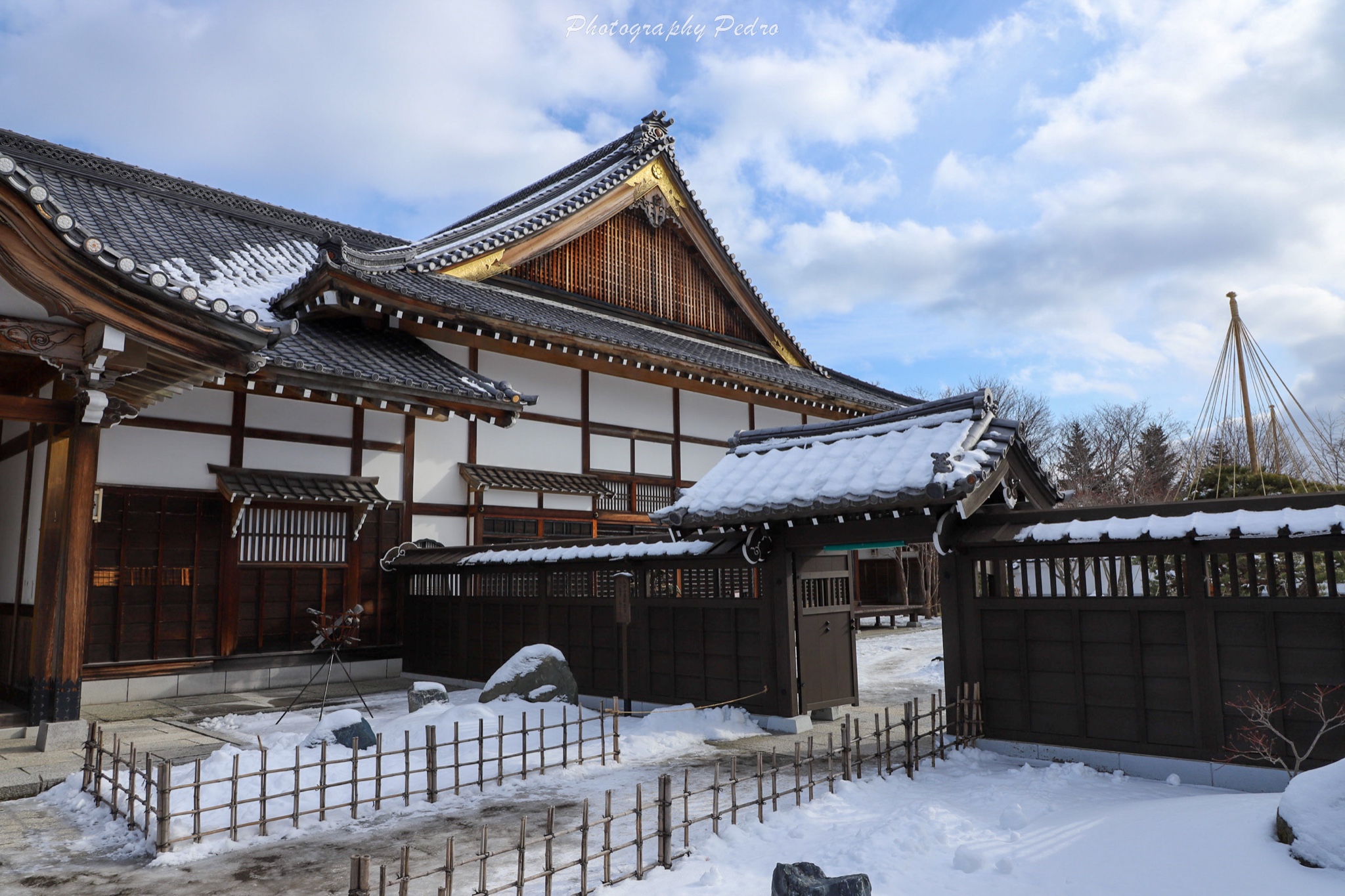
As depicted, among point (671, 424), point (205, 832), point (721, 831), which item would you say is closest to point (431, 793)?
point (205, 832)

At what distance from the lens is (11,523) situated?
10.9 metres

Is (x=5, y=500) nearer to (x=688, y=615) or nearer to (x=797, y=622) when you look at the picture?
(x=688, y=615)

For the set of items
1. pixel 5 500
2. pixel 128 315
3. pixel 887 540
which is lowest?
pixel 887 540

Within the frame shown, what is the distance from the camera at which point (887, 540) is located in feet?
29.8

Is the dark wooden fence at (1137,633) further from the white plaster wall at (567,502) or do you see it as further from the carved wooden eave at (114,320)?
the white plaster wall at (567,502)

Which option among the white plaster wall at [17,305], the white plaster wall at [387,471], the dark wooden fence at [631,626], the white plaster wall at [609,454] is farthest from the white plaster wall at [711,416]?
the white plaster wall at [17,305]

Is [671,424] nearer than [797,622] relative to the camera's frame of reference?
No

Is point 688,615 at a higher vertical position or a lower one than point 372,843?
higher

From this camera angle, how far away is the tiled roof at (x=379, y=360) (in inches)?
480

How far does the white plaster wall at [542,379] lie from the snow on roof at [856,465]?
21.1ft

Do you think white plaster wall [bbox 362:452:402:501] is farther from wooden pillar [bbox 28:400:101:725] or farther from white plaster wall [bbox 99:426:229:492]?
wooden pillar [bbox 28:400:101:725]

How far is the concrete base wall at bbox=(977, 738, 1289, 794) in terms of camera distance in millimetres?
6777

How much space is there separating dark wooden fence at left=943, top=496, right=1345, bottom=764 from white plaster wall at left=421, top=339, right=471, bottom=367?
33.6 feet

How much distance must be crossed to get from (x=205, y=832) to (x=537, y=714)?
13.7 ft
